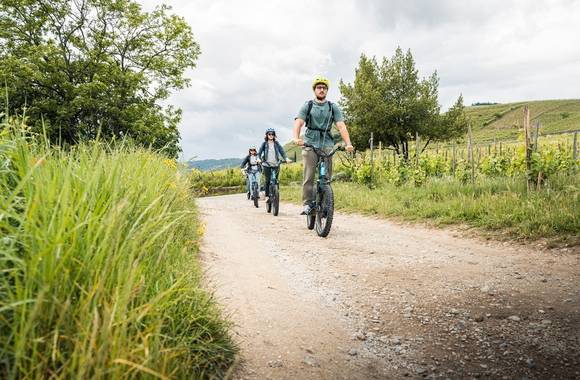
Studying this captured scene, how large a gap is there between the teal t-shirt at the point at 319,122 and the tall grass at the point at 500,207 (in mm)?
2668

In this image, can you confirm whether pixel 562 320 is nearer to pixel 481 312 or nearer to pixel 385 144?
pixel 481 312

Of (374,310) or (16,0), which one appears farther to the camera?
(16,0)

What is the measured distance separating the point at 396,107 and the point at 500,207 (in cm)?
3448

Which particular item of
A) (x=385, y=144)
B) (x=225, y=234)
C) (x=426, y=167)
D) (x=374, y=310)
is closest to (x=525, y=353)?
(x=374, y=310)

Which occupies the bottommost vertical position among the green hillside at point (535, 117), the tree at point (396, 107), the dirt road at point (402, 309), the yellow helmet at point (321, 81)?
the dirt road at point (402, 309)

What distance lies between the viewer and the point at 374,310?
331cm

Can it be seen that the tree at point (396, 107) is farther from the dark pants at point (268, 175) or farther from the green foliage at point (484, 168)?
the dark pants at point (268, 175)

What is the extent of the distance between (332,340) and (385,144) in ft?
132

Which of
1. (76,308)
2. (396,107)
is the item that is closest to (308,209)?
(76,308)

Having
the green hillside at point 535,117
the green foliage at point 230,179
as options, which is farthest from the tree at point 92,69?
the green hillside at point 535,117

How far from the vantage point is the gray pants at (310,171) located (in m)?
7.27

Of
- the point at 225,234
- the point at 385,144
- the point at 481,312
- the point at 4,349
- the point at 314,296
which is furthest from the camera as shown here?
the point at 385,144

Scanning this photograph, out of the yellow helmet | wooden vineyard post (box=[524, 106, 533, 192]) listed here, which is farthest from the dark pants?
wooden vineyard post (box=[524, 106, 533, 192])

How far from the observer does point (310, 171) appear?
294 inches
